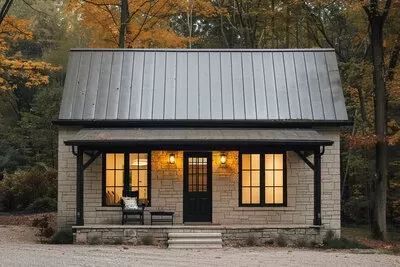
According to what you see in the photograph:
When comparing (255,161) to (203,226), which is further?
(255,161)

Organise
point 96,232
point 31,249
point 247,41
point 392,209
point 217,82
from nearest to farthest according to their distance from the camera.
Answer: point 31,249, point 96,232, point 217,82, point 392,209, point 247,41

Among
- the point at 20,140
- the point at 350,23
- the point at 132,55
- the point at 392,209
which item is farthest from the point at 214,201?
the point at 20,140

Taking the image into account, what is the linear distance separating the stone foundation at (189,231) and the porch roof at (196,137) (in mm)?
2425

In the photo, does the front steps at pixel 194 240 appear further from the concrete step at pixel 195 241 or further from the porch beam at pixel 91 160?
the porch beam at pixel 91 160

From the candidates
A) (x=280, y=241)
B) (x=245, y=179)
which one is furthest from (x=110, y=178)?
(x=280, y=241)

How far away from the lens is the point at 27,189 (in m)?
27.4

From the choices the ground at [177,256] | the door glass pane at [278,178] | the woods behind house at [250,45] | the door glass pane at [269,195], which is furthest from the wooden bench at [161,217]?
the woods behind house at [250,45]

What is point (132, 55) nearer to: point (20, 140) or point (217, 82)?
point (217, 82)

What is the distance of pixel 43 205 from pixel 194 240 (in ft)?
41.1

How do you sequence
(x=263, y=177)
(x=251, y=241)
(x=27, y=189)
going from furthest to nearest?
(x=27, y=189) < (x=263, y=177) < (x=251, y=241)

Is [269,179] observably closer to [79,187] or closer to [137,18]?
[79,187]

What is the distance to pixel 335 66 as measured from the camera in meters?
19.9

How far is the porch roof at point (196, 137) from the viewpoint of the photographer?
55.2 ft

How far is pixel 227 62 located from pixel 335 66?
12.3 feet
